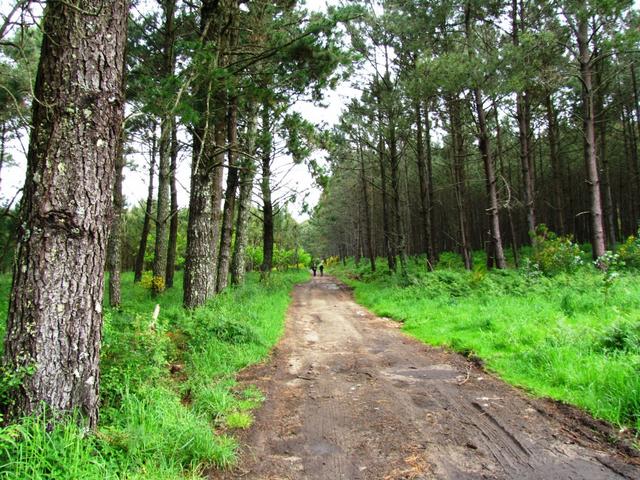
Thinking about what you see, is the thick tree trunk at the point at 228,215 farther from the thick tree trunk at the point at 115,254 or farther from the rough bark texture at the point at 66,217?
the rough bark texture at the point at 66,217

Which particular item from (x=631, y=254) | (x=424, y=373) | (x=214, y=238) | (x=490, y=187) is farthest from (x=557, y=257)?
(x=214, y=238)

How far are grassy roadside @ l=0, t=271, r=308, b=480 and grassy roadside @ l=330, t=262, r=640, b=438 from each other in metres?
3.70

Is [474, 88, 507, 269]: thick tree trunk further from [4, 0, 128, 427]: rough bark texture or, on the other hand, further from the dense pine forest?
[4, 0, 128, 427]: rough bark texture

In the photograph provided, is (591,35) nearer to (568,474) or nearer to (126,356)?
(568,474)

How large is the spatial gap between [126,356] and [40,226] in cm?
185

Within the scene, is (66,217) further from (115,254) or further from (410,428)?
(115,254)

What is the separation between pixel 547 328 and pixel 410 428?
13.3 ft

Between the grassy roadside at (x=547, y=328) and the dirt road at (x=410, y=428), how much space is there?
1.29ft

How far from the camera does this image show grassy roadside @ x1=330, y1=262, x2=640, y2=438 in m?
4.27

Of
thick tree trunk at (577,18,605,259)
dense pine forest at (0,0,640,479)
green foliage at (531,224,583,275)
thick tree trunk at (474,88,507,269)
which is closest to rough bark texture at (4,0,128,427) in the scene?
dense pine forest at (0,0,640,479)

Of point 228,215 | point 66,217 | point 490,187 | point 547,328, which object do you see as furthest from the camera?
point 490,187

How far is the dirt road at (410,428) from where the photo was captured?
306cm

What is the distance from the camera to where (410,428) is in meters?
3.79

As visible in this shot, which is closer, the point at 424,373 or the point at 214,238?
the point at 424,373
